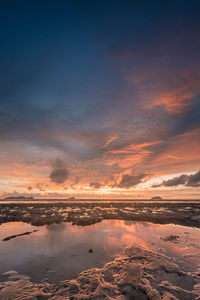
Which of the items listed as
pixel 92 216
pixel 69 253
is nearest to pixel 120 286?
pixel 69 253

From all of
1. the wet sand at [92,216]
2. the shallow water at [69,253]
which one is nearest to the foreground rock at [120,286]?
the shallow water at [69,253]

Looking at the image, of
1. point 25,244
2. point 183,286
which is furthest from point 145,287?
point 25,244

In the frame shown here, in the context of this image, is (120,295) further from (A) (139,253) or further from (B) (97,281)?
(A) (139,253)

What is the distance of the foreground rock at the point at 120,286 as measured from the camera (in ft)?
27.6

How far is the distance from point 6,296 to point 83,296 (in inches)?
173

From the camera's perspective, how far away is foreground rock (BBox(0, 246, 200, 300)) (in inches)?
331

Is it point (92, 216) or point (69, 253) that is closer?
point (69, 253)

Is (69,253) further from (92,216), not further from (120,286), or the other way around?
(92,216)

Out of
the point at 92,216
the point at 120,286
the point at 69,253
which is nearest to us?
the point at 120,286

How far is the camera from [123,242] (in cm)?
1945

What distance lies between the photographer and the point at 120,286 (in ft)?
30.8

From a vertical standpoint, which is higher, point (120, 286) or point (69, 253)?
point (120, 286)

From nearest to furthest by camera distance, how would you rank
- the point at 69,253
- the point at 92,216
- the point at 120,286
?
the point at 120,286
the point at 69,253
the point at 92,216

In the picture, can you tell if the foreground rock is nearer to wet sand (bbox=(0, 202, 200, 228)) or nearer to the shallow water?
the shallow water
